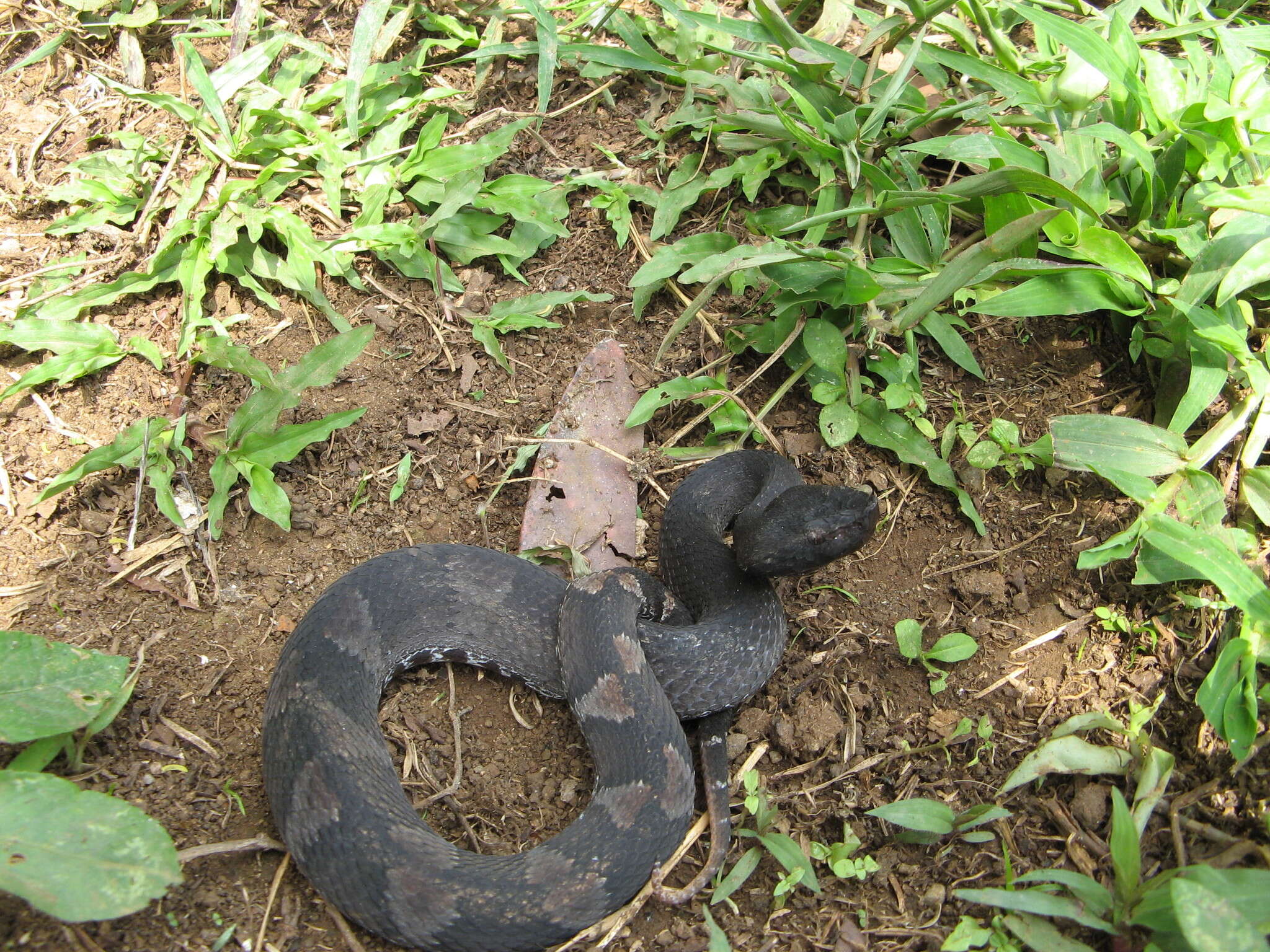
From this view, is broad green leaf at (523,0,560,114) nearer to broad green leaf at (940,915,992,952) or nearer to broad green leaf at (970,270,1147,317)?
broad green leaf at (970,270,1147,317)

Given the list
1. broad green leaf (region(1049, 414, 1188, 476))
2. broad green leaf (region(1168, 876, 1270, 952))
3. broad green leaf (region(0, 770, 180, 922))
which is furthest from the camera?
broad green leaf (region(1049, 414, 1188, 476))

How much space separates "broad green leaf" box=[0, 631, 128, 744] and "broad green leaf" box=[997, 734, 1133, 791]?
302 centimetres

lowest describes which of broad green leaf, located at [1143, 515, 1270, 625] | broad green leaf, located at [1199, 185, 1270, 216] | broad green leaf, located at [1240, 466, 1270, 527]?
broad green leaf, located at [1143, 515, 1270, 625]

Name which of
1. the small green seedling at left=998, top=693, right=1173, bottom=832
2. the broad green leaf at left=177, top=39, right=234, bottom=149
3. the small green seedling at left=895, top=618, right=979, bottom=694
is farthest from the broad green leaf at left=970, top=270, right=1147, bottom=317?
the broad green leaf at left=177, top=39, right=234, bottom=149

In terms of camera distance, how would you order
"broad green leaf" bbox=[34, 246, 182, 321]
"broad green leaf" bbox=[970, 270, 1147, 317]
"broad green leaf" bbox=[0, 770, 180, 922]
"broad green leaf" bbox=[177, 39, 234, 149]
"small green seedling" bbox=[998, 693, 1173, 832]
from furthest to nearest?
"broad green leaf" bbox=[177, 39, 234, 149] → "broad green leaf" bbox=[34, 246, 182, 321] → "broad green leaf" bbox=[970, 270, 1147, 317] → "small green seedling" bbox=[998, 693, 1173, 832] → "broad green leaf" bbox=[0, 770, 180, 922]

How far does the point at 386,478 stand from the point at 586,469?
0.88 meters

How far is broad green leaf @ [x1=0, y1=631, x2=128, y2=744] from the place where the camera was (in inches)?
108

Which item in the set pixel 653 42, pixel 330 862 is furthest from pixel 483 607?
pixel 653 42

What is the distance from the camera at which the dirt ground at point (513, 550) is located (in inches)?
115

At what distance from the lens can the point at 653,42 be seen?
15.3 ft

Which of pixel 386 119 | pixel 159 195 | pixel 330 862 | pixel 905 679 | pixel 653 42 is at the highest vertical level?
pixel 653 42

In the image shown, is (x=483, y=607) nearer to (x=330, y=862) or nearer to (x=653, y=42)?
(x=330, y=862)

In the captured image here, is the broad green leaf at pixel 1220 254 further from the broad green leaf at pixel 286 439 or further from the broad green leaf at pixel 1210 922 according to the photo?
the broad green leaf at pixel 286 439

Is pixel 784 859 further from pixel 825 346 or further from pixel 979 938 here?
pixel 825 346
